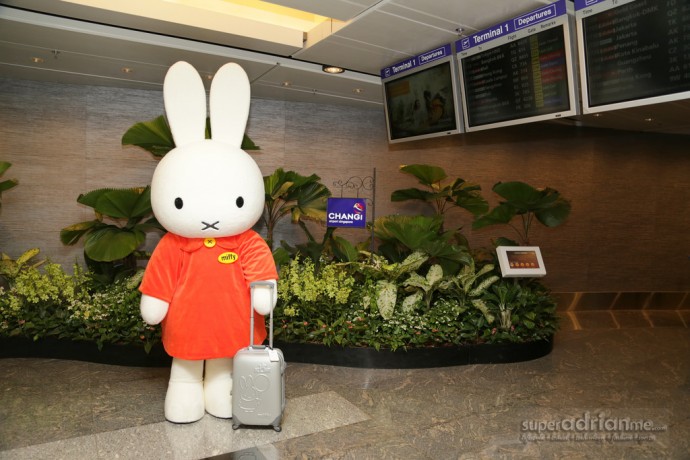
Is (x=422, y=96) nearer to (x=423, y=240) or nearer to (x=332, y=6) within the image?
(x=423, y=240)

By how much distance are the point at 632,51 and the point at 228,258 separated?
2.93 metres

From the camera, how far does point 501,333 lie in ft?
17.0

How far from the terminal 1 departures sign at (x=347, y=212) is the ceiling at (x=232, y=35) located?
130 centimetres

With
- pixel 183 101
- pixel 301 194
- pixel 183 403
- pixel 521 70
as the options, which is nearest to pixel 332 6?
pixel 183 101

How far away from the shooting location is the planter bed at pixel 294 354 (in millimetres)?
4789

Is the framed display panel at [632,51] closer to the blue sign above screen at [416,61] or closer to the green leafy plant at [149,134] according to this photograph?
the blue sign above screen at [416,61]

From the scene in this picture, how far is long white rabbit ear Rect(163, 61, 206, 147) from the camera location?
3623 mm

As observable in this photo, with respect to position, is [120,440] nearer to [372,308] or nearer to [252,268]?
[252,268]

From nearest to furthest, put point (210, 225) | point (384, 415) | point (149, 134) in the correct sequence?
point (210, 225) → point (384, 415) → point (149, 134)

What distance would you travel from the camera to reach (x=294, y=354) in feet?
16.4

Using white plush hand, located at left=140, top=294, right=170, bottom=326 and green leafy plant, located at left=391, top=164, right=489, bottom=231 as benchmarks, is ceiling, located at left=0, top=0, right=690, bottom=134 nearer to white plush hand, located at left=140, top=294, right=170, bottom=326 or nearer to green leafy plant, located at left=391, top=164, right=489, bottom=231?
green leafy plant, located at left=391, top=164, right=489, bottom=231

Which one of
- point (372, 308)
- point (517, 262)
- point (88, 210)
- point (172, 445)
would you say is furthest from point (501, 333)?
point (88, 210)

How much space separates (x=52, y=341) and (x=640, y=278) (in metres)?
8.12

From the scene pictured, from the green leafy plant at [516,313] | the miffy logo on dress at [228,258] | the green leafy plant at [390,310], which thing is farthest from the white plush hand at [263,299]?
the green leafy plant at [516,313]
